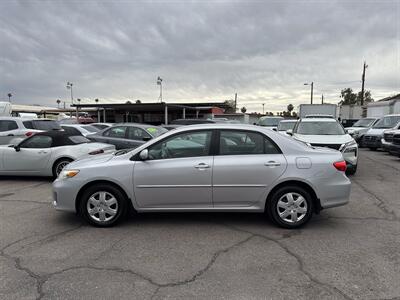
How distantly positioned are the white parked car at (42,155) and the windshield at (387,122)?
14.5 m

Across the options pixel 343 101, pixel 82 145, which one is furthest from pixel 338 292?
pixel 343 101

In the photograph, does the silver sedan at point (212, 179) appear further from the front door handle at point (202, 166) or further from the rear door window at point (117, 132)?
the rear door window at point (117, 132)

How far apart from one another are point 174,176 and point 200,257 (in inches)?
49.6

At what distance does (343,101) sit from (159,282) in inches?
3949

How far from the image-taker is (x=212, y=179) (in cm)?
467

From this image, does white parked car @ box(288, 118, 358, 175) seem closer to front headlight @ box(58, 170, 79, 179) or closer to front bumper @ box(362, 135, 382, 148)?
front headlight @ box(58, 170, 79, 179)

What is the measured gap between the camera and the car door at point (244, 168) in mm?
4664

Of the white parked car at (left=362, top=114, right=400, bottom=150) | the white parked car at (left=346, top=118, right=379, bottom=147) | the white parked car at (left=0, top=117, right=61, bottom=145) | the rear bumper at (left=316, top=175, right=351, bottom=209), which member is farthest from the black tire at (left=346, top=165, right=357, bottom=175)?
the white parked car at (left=0, top=117, right=61, bottom=145)

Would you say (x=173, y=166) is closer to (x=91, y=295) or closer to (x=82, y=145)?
(x=91, y=295)

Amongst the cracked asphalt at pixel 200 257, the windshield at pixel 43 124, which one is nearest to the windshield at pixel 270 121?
the windshield at pixel 43 124

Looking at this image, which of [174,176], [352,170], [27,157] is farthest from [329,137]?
[27,157]

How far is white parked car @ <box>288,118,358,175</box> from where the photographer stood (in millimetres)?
8651

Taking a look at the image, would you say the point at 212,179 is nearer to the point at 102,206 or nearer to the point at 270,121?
the point at 102,206

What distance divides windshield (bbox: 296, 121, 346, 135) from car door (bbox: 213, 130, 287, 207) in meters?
5.74
